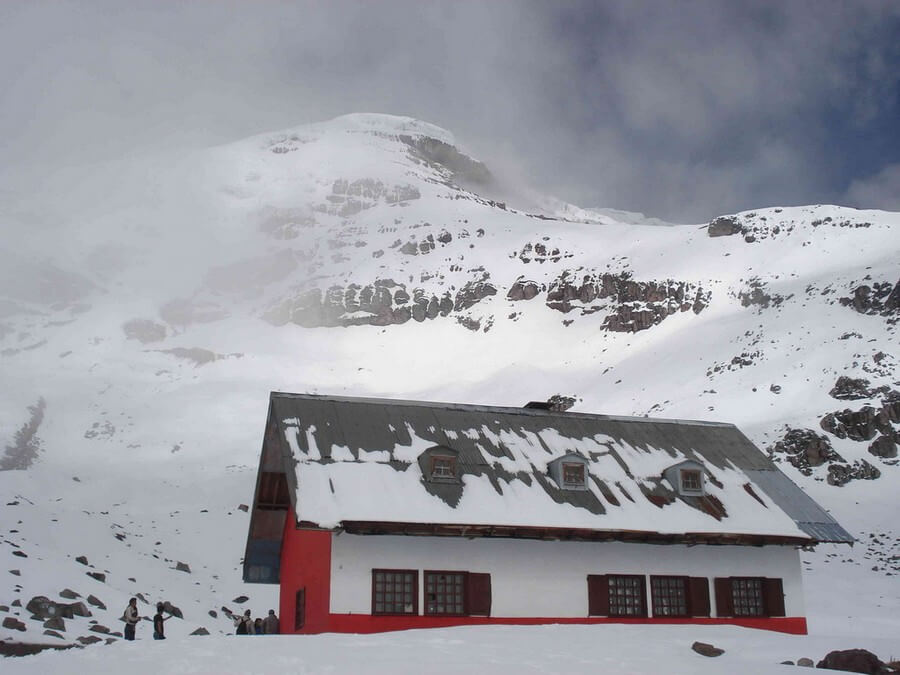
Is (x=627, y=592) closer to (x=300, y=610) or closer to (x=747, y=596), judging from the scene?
(x=747, y=596)

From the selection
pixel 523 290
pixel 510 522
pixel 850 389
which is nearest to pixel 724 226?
pixel 523 290

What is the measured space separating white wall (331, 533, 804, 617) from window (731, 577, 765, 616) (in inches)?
10.8

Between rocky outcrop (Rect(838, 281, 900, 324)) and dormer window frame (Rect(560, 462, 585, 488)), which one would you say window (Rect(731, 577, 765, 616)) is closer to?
dormer window frame (Rect(560, 462, 585, 488))

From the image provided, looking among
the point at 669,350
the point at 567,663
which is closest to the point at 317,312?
the point at 669,350

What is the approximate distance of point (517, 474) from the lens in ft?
84.6

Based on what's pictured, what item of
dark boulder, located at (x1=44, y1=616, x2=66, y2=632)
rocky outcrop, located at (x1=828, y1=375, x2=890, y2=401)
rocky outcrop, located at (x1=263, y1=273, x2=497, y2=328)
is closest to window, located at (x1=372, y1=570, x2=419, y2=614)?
dark boulder, located at (x1=44, y1=616, x2=66, y2=632)

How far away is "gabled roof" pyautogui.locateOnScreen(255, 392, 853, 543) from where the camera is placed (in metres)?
23.0

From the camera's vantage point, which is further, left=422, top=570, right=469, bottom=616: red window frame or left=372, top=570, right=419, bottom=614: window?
left=422, top=570, right=469, bottom=616: red window frame

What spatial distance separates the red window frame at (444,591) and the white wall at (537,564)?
0.15 m

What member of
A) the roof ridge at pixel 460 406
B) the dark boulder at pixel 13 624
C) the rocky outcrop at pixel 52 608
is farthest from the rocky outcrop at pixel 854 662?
the rocky outcrop at pixel 52 608

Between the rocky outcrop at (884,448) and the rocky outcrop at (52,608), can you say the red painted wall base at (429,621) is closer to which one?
the rocky outcrop at (52,608)

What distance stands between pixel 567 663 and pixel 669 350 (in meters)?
104

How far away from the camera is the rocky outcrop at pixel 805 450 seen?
7056 centimetres

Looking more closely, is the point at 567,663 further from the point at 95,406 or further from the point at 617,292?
the point at 617,292
